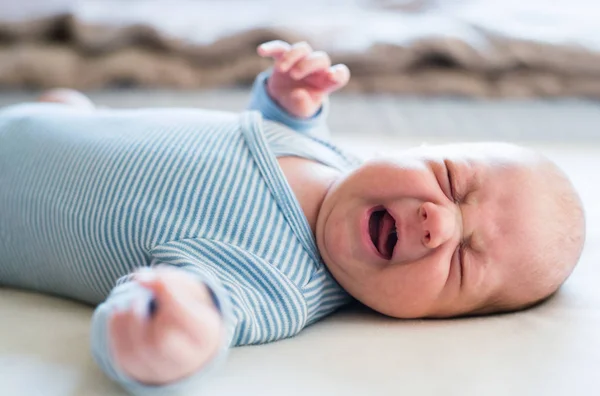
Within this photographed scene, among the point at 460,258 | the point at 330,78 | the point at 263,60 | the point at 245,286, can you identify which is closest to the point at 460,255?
the point at 460,258

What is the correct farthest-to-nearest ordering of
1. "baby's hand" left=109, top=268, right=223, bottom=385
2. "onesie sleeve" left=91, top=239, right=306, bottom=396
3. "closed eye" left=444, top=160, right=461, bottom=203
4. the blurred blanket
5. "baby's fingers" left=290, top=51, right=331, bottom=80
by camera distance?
the blurred blanket, "baby's fingers" left=290, top=51, right=331, bottom=80, "closed eye" left=444, top=160, right=461, bottom=203, "onesie sleeve" left=91, top=239, right=306, bottom=396, "baby's hand" left=109, top=268, right=223, bottom=385

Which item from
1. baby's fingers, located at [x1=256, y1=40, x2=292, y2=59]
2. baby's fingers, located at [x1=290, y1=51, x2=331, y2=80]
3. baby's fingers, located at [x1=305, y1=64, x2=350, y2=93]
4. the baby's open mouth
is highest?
baby's fingers, located at [x1=256, y1=40, x2=292, y2=59]

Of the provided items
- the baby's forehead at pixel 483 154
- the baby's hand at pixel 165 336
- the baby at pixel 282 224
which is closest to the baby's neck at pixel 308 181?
the baby at pixel 282 224

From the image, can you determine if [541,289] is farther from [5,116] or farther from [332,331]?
[5,116]

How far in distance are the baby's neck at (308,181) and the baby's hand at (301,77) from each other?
6.1 inches

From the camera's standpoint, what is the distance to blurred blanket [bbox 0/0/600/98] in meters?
1.65

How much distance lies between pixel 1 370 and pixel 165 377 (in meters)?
0.18

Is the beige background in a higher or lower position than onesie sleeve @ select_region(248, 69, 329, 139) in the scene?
lower

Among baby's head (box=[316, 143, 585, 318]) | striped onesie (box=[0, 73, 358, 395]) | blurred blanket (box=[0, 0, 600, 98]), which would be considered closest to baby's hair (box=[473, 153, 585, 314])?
baby's head (box=[316, 143, 585, 318])

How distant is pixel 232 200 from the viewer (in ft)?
2.76

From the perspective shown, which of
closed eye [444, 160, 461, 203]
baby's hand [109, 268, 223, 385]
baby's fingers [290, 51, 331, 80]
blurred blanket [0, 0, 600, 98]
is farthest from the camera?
blurred blanket [0, 0, 600, 98]

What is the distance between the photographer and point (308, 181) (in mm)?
933

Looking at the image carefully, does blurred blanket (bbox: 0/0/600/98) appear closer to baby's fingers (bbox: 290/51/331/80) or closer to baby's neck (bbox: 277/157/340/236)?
baby's fingers (bbox: 290/51/331/80)

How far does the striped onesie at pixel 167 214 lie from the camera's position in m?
0.80
